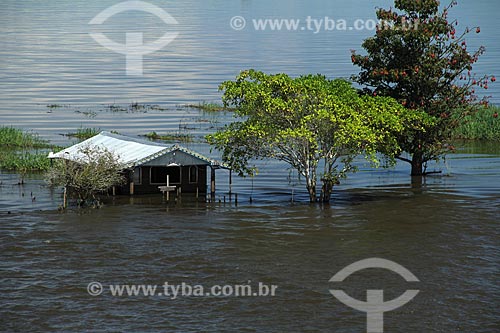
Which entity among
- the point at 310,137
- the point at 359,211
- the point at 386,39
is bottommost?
the point at 359,211

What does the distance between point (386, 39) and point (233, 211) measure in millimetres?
15439

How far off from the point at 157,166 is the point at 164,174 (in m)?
1.09

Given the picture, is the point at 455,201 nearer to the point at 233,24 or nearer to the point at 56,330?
the point at 56,330

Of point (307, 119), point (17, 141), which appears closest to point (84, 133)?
point (17, 141)

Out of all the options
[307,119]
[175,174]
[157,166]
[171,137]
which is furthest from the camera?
[171,137]

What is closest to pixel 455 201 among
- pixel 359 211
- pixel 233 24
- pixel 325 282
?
pixel 359 211

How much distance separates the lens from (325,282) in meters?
39.4

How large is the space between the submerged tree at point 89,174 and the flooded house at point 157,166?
0.85m

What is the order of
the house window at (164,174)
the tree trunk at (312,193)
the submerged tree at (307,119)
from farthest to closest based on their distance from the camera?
1. the house window at (164,174)
2. the tree trunk at (312,193)
3. the submerged tree at (307,119)

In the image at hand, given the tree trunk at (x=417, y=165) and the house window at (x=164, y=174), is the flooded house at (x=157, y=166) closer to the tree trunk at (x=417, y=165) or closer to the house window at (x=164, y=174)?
the house window at (x=164, y=174)

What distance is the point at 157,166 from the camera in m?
57.5

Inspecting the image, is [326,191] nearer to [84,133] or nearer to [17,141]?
[17,141]

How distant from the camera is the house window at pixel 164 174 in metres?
58.2

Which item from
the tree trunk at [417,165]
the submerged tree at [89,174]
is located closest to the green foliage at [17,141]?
the submerged tree at [89,174]
